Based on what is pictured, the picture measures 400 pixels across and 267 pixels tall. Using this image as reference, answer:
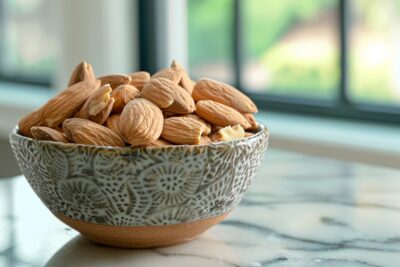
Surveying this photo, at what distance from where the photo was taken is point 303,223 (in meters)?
1.05

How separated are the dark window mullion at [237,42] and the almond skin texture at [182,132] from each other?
1468mm

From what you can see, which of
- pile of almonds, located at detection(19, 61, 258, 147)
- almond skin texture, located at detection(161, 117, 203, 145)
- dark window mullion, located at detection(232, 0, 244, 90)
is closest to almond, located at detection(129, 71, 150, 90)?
pile of almonds, located at detection(19, 61, 258, 147)

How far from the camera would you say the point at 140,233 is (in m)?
0.91

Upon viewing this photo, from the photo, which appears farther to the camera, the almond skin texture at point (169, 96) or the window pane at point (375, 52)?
the window pane at point (375, 52)

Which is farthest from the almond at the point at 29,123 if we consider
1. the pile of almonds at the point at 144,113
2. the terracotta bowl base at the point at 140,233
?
the terracotta bowl base at the point at 140,233

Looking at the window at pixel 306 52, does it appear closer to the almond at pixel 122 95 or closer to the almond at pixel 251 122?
the almond at pixel 251 122

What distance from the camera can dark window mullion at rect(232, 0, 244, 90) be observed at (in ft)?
7.62

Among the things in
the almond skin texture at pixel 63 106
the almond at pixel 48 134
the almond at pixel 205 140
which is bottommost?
the almond at pixel 205 140

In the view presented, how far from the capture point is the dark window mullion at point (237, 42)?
232 centimetres

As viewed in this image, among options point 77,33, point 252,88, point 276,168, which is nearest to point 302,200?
point 276,168

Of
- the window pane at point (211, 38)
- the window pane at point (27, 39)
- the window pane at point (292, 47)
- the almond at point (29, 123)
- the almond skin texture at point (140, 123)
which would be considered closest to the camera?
the almond skin texture at point (140, 123)

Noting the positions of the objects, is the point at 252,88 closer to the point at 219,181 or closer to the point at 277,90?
the point at 277,90

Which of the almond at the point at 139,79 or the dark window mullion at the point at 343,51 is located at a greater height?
the almond at the point at 139,79

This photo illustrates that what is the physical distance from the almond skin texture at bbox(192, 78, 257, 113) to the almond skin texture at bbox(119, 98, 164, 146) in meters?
0.09
